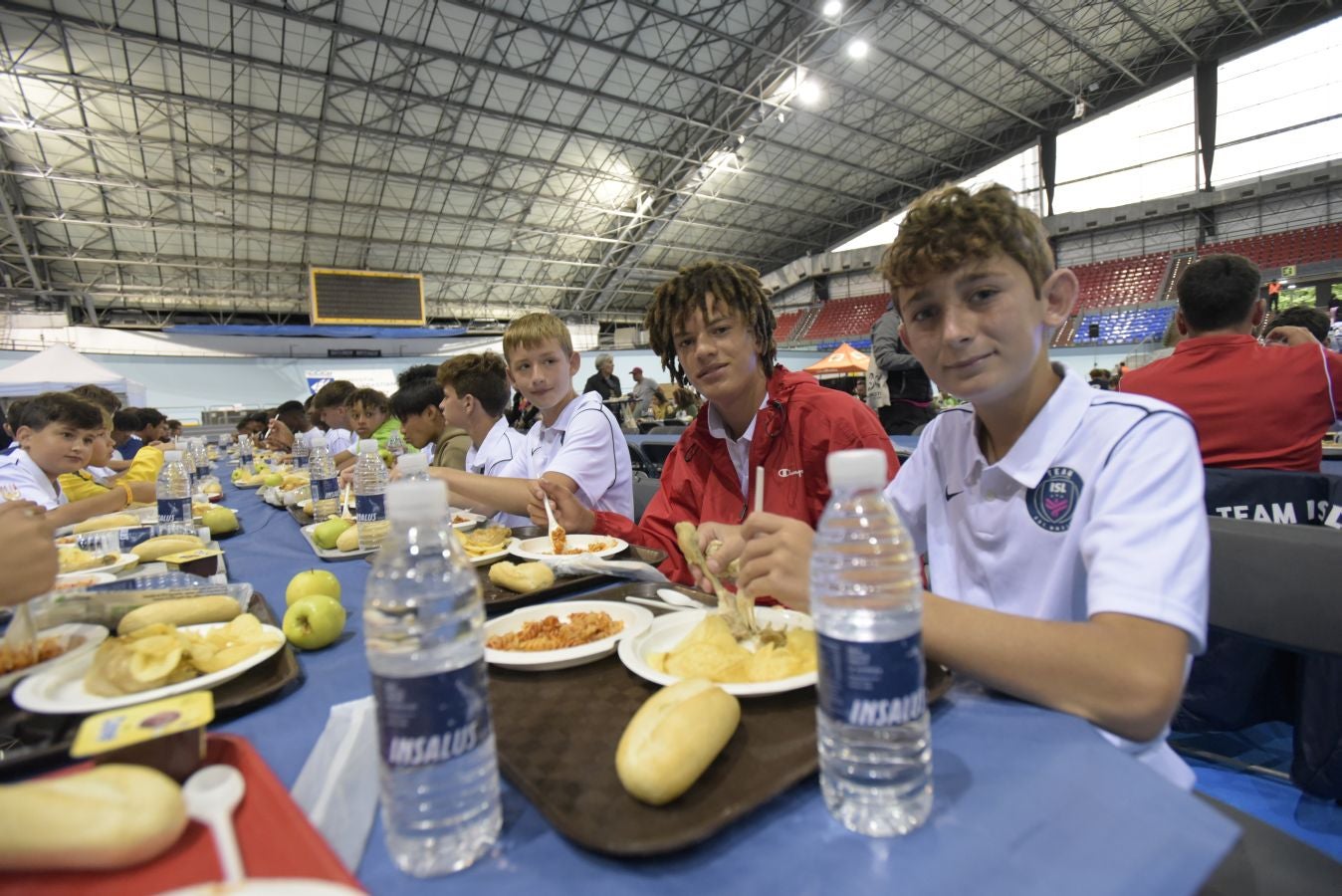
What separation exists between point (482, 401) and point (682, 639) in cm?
250

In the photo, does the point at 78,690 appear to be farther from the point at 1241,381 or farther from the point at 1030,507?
the point at 1241,381

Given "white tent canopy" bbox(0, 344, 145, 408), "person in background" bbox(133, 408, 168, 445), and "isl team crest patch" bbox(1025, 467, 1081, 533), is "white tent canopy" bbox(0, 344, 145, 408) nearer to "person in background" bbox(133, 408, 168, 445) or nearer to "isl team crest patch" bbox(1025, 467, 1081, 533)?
Result: "person in background" bbox(133, 408, 168, 445)

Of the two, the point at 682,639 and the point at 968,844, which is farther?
the point at 682,639

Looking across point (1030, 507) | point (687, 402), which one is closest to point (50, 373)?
point (687, 402)

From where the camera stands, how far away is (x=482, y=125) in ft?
44.7

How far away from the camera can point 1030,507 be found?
3.35 ft

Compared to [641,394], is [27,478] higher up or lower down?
lower down

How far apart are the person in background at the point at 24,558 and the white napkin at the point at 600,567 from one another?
858mm

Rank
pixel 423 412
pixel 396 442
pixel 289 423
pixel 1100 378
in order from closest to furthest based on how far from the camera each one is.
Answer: pixel 423 412
pixel 396 442
pixel 289 423
pixel 1100 378

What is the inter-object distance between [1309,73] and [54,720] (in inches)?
923

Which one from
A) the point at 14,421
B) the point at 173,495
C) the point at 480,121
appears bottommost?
the point at 173,495

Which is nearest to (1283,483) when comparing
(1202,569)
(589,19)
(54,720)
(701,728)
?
(1202,569)

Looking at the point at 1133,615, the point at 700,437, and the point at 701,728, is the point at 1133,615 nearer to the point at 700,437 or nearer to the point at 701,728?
the point at 701,728

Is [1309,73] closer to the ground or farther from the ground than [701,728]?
farther from the ground
